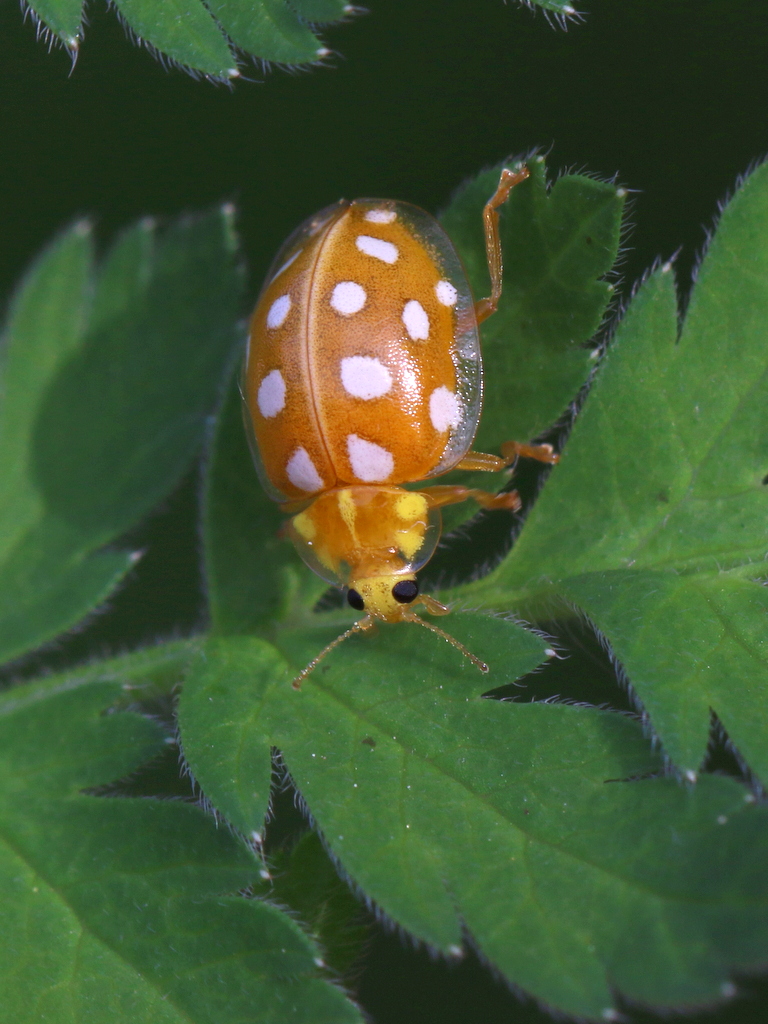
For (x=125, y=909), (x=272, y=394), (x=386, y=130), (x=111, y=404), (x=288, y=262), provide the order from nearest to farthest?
(x=125, y=909) → (x=272, y=394) → (x=288, y=262) → (x=111, y=404) → (x=386, y=130)

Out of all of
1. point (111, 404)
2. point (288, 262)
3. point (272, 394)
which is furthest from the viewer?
point (111, 404)

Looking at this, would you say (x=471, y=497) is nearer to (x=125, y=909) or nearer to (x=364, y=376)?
(x=364, y=376)

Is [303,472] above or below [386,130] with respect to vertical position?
below

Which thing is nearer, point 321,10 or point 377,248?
point 321,10

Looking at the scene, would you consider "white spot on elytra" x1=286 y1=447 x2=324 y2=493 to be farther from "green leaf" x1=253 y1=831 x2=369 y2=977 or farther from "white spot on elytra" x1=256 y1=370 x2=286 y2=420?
"green leaf" x1=253 y1=831 x2=369 y2=977

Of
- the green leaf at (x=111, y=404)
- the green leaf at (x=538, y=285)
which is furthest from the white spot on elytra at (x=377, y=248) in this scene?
the green leaf at (x=111, y=404)

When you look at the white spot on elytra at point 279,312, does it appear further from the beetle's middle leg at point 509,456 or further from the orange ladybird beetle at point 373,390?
the beetle's middle leg at point 509,456

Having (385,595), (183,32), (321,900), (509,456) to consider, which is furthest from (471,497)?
(183,32)
